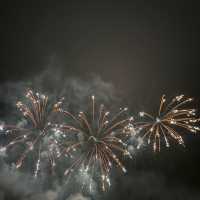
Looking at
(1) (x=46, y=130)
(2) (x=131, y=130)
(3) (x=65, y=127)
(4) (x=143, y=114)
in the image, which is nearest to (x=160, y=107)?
(4) (x=143, y=114)

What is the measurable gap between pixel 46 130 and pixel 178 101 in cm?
2070

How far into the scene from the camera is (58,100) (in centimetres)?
4634

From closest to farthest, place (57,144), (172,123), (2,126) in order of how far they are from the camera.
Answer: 1. (172,123)
2. (57,144)
3. (2,126)

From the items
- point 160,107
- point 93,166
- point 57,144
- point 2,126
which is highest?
point 160,107

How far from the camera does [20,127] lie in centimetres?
4425

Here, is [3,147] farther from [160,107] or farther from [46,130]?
[160,107]

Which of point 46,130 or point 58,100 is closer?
point 46,130

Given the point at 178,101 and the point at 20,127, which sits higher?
the point at 178,101

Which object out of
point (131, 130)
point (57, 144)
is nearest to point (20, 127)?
point (57, 144)

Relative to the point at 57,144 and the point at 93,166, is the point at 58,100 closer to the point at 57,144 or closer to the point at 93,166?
the point at 57,144

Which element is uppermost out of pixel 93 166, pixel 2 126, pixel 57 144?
pixel 2 126

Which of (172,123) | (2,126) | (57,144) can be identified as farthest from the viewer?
(2,126)

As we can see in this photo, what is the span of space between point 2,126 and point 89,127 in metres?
14.6

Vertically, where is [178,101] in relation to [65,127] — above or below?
above
